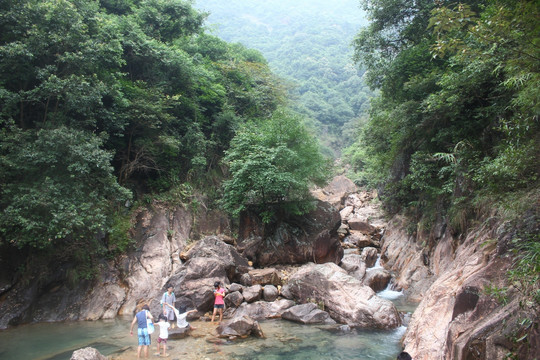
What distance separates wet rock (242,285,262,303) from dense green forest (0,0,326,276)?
5.38 metres

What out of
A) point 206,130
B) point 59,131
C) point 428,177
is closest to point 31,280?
point 59,131

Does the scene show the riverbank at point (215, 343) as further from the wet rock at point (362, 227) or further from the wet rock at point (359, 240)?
the wet rock at point (362, 227)

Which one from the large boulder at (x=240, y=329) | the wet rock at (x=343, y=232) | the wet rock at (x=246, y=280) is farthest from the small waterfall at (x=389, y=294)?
the wet rock at (x=343, y=232)

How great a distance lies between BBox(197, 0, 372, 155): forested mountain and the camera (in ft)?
197

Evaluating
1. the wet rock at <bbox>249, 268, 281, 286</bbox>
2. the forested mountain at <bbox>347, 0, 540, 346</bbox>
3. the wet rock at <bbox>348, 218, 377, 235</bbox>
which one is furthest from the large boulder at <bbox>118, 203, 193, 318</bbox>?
the wet rock at <bbox>348, 218, 377, 235</bbox>

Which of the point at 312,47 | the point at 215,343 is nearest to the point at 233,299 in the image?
the point at 215,343

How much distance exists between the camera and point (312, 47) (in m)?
89.5

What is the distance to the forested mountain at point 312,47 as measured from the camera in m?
60.0

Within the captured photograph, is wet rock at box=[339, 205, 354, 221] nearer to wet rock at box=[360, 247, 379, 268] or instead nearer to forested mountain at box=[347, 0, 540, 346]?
forested mountain at box=[347, 0, 540, 346]

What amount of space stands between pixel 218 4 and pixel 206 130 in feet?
367

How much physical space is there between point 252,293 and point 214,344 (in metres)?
4.29

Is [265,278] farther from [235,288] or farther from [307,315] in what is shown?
[307,315]

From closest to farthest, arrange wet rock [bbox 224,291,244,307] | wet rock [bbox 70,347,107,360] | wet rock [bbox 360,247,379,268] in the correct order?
wet rock [bbox 70,347,107,360] → wet rock [bbox 224,291,244,307] → wet rock [bbox 360,247,379,268]

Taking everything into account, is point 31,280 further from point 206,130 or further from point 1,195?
point 206,130
